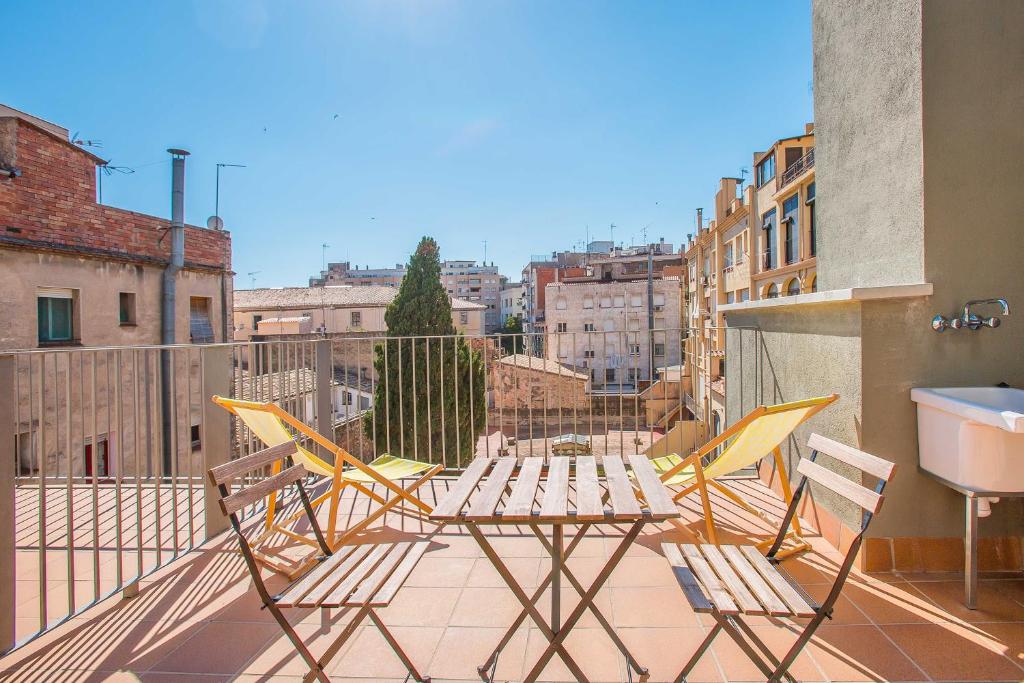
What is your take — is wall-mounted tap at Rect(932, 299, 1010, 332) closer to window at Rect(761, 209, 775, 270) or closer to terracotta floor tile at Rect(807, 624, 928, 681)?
terracotta floor tile at Rect(807, 624, 928, 681)

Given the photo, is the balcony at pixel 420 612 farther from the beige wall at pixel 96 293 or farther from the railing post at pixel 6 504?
the beige wall at pixel 96 293

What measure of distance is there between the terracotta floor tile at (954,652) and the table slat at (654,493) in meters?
1.13

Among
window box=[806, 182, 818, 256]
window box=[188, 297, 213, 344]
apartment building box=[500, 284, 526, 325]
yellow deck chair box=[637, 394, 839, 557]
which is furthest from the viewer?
apartment building box=[500, 284, 526, 325]

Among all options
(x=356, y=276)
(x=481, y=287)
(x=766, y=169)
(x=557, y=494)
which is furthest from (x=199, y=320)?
(x=356, y=276)

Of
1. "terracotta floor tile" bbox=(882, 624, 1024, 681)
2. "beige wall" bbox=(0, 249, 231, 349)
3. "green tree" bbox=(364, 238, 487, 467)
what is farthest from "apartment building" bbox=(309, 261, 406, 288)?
"terracotta floor tile" bbox=(882, 624, 1024, 681)

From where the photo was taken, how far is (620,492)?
1990 mm

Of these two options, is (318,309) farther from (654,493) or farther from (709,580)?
(709,580)

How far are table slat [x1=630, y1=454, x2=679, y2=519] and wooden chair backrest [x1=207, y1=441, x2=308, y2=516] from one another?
1337mm

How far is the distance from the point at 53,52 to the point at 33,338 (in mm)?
8989

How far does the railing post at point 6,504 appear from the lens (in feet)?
6.61

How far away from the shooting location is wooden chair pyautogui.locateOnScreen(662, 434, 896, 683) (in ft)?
5.31

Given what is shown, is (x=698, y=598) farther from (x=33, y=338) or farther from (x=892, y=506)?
(x=33, y=338)


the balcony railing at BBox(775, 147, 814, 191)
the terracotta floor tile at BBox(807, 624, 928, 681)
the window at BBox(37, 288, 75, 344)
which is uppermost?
the balcony railing at BBox(775, 147, 814, 191)

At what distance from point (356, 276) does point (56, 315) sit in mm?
75983
